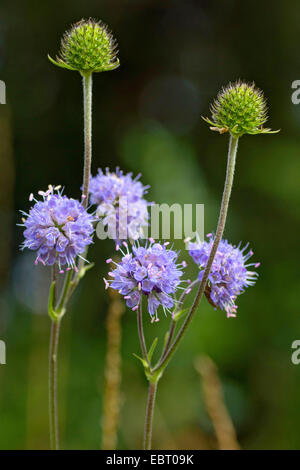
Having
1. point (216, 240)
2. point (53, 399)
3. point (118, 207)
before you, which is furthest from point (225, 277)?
point (53, 399)

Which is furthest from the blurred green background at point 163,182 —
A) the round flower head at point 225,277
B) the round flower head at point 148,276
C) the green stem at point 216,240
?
Result: the green stem at point 216,240

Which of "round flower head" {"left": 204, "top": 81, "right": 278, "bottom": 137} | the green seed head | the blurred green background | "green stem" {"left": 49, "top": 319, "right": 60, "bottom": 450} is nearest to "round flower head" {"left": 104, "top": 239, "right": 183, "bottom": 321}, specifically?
"green stem" {"left": 49, "top": 319, "right": 60, "bottom": 450}

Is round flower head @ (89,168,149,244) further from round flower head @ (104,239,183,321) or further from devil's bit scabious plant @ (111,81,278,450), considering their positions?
devil's bit scabious plant @ (111,81,278,450)

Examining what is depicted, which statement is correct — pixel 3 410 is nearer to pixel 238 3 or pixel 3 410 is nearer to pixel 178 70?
pixel 178 70

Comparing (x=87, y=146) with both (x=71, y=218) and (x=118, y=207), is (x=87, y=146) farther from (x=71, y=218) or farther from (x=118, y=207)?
(x=118, y=207)

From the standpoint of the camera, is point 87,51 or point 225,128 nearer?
point 225,128

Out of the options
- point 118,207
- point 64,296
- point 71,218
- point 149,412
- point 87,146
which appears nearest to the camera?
point 149,412

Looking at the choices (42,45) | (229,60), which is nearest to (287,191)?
(229,60)
